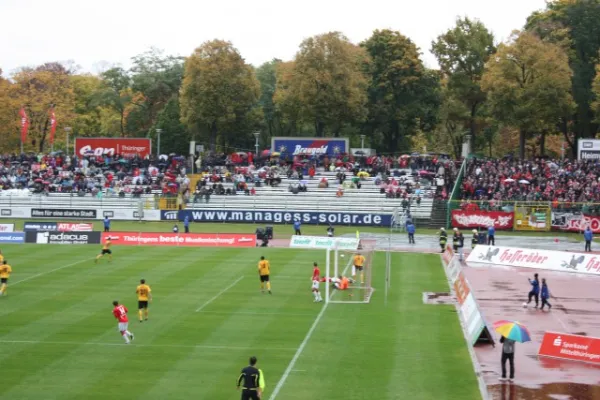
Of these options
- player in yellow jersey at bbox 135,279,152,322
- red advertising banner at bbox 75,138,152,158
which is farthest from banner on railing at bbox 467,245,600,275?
red advertising banner at bbox 75,138,152,158

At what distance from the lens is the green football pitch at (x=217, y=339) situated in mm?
23000

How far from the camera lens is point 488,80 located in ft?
277

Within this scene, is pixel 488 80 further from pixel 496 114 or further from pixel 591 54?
pixel 591 54

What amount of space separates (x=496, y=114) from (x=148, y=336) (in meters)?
63.2

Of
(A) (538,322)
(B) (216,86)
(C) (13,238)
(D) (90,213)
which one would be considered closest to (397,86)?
(B) (216,86)

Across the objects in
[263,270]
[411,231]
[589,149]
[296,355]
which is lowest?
[296,355]

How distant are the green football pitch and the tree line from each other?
43.3 metres

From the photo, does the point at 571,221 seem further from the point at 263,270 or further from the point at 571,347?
the point at 571,347

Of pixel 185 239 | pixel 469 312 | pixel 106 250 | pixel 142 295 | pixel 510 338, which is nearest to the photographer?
pixel 510 338

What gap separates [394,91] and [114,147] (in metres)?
33.3

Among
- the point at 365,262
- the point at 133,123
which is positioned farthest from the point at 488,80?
the point at 133,123

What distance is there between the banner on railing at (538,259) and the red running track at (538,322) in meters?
0.74

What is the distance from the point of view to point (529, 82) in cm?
8369

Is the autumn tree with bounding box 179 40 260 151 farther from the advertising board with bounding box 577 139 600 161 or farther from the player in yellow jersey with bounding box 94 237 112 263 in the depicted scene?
the player in yellow jersey with bounding box 94 237 112 263
